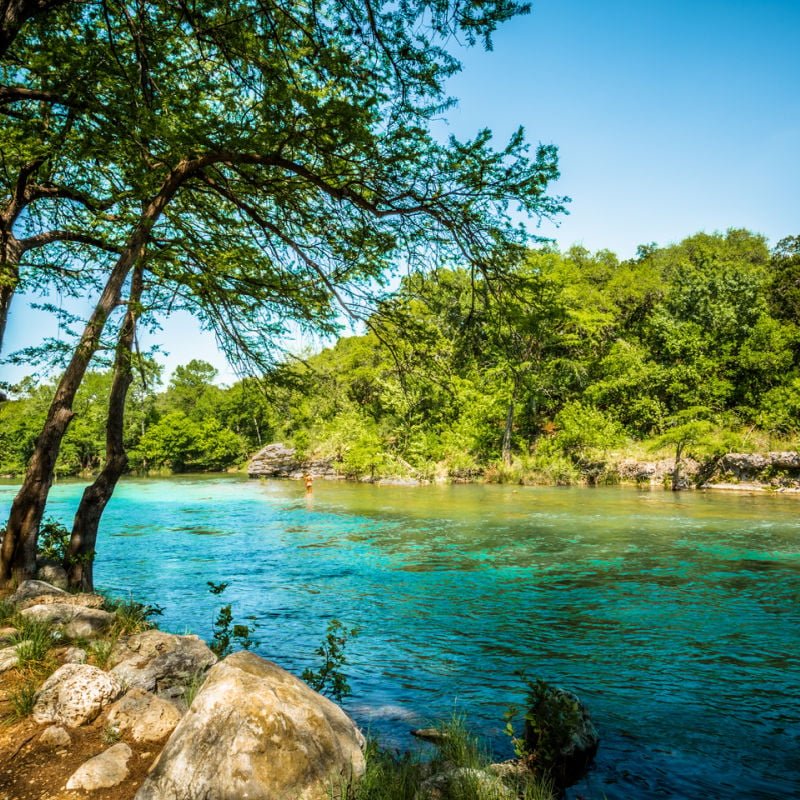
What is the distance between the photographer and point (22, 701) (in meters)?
3.53

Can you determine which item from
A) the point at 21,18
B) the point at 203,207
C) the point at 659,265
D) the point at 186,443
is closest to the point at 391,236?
the point at 203,207

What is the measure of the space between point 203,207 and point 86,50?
8.90 feet

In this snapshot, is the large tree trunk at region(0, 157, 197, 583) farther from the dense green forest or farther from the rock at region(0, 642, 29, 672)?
the dense green forest

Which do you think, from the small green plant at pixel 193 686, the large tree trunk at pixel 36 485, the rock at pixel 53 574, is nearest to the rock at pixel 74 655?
the small green plant at pixel 193 686

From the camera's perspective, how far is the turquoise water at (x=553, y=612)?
4.75 meters

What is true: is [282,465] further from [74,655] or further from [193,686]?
[193,686]

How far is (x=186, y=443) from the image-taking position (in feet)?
197

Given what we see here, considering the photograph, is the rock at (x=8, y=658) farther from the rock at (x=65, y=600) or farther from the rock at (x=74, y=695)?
the rock at (x=65, y=600)

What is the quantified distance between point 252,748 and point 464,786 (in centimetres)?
122

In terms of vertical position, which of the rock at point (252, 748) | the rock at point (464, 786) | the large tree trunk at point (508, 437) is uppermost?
the large tree trunk at point (508, 437)

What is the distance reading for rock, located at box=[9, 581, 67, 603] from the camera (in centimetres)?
590

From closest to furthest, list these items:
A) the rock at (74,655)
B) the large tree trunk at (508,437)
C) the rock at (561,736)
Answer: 1. the rock at (561,736)
2. the rock at (74,655)
3. the large tree trunk at (508,437)

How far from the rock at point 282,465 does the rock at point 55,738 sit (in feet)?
129

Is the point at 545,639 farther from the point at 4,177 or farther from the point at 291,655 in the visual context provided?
the point at 4,177
